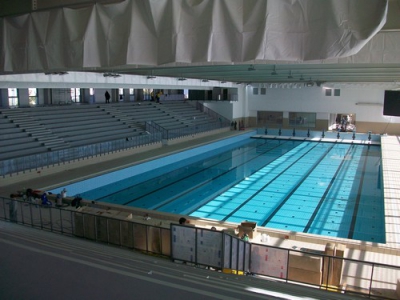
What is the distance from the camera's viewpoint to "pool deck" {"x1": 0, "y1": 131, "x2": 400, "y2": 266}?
6.81 m

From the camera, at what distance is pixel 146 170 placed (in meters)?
15.5

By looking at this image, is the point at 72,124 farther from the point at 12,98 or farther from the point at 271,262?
the point at 271,262

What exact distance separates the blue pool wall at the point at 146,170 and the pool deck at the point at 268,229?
0.72 ft

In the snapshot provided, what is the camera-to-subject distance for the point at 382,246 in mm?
6781

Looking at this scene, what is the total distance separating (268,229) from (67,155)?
29.8 feet

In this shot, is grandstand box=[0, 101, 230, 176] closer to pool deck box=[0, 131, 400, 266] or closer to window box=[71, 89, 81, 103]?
pool deck box=[0, 131, 400, 266]

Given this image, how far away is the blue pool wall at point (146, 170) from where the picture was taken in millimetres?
11979

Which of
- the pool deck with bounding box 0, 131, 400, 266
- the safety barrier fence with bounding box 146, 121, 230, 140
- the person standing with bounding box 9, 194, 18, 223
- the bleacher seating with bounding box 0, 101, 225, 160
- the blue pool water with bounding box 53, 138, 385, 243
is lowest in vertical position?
the blue pool water with bounding box 53, 138, 385, 243

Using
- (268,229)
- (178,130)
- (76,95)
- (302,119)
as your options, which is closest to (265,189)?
(268,229)

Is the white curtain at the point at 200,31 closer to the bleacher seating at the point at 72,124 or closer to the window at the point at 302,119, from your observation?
the bleacher seating at the point at 72,124

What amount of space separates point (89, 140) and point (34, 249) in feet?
43.4

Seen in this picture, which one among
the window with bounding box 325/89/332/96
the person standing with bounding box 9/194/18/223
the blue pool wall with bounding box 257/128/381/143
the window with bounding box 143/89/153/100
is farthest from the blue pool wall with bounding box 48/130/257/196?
the window with bounding box 325/89/332/96

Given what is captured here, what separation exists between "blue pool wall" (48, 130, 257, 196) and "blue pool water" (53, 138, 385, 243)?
0.04 meters

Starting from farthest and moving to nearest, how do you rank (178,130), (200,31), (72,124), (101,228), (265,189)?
(178,130)
(72,124)
(265,189)
(101,228)
(200,31)
